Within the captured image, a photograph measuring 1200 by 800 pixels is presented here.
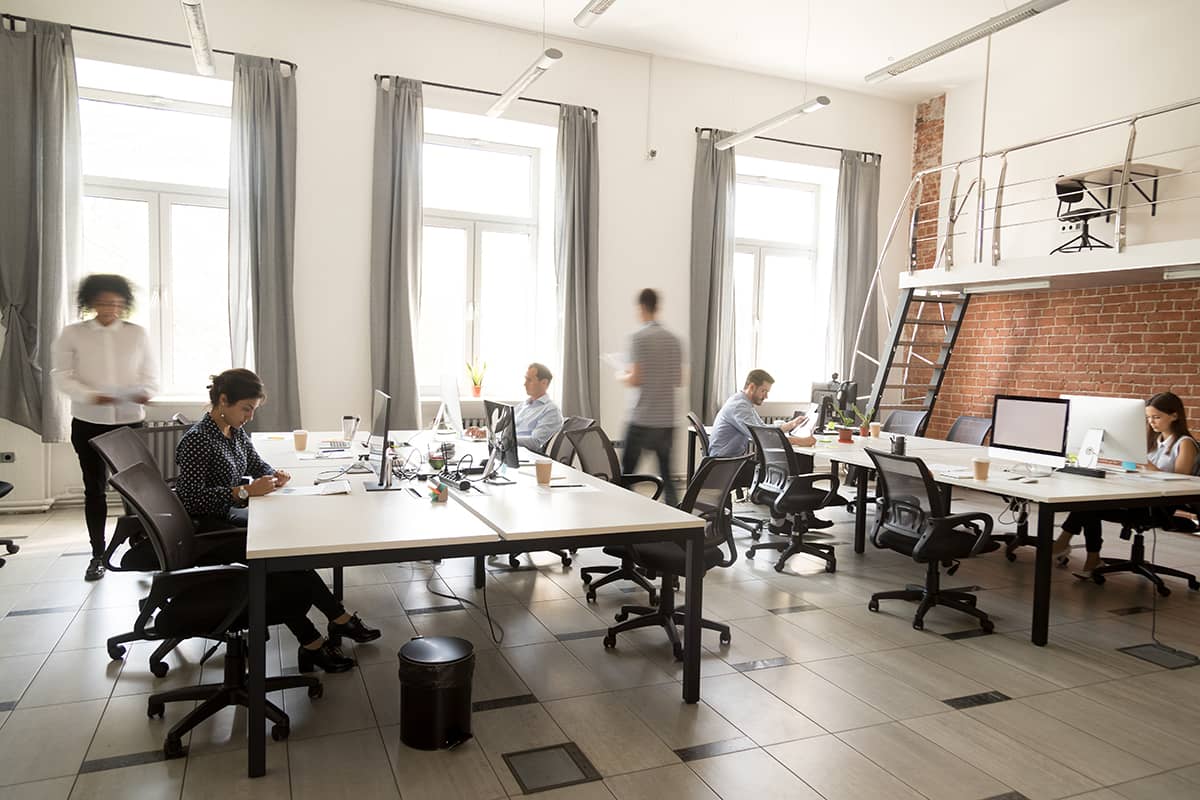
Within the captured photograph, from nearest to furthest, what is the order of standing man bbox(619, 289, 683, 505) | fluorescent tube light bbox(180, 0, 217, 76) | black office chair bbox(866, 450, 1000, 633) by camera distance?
1. black office chair bbox(866, 450, 1000, 633)
2. fluorescent tube light bbox(180, 0, 217, 76)
3. standing man bbox(619, 289, 683, 505)

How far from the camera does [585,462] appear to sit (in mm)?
4352

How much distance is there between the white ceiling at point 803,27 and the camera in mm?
6346

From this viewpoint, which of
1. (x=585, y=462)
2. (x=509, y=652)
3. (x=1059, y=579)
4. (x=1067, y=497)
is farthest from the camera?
(x=1059, y=579)

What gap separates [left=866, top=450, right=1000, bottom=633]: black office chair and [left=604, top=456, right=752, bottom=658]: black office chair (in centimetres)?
89

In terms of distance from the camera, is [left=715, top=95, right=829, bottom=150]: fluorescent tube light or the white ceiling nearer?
[left=715, top=95, right=829, bottom=150]: fluorescent tube light

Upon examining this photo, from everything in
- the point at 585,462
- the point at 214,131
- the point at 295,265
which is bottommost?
the point at 585,462

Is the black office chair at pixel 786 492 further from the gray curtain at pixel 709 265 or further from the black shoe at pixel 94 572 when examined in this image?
the black shoe at pixel 94 572

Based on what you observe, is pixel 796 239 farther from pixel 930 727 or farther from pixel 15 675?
pixel 15 675

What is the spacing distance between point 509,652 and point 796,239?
659 centimetres

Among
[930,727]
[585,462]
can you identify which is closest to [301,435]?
[585,462]

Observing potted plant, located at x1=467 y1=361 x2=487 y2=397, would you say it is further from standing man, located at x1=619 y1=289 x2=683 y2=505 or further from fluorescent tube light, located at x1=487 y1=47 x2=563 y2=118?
standing man, located at x1=619 y1=289 x2=683 y2=505

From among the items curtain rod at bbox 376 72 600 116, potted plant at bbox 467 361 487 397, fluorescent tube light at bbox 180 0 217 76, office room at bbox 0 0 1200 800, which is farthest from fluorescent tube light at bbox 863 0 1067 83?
fluorescent tube light at bbox 180 0 217 76

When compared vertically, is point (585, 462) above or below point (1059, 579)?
above

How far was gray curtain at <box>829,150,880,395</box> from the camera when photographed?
8320 mm
